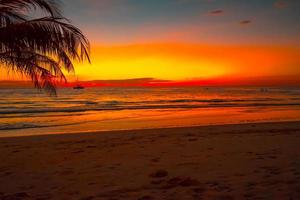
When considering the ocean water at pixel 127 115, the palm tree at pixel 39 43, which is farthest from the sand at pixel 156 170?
the ocean water at pixel 127 115

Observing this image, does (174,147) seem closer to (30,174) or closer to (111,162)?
(111,162)

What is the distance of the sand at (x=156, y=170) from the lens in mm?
5719

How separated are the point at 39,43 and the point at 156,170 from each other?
3.48 metres

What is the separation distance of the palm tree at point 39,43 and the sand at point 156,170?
6.82 ft

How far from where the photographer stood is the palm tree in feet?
19.7

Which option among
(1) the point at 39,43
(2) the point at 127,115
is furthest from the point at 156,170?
(2) the point at 127,115

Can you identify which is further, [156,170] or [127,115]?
[127,115]

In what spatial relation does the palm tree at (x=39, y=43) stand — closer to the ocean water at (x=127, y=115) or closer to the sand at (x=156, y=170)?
the sand at (x=156, y=170)

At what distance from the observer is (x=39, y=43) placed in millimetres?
6199

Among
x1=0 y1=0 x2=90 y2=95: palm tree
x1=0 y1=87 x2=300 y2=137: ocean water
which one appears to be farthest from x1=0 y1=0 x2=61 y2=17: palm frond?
x1=0 y1=87 x2=300 y2=137: ocean water

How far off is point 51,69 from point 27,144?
5451 mm

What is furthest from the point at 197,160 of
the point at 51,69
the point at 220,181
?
the point at 51,69

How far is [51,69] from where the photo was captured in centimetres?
724

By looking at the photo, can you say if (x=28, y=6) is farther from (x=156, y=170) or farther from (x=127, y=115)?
(x=127, y=115)
